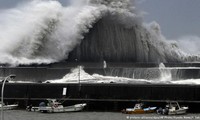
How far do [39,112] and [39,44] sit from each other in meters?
16.2

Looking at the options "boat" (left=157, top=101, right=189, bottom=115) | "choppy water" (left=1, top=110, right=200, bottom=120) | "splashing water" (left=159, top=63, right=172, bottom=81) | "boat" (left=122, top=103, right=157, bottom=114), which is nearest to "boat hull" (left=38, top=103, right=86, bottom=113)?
"choppy water" (left=1, top=110, right=200, bottom=120)

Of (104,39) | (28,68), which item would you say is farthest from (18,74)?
(104,39)

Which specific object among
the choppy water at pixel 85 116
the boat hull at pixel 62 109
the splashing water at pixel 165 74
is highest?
the splashing water at pixel 165 74

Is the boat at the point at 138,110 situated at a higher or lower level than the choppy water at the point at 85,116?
higher

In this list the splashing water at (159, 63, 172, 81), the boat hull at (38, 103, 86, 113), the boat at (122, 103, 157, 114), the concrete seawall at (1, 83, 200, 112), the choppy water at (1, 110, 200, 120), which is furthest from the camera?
the splashing water at (159, 63, 172, 81)

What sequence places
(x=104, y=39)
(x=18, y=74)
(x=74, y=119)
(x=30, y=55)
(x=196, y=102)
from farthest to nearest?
(x=104, y=39) < (x=30, y=55) < (x=18, y=74) < (x=196, y=102) < (x=74, y=119)

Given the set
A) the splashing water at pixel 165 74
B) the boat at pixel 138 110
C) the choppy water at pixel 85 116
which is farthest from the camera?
the splashing water at pixel 165 74

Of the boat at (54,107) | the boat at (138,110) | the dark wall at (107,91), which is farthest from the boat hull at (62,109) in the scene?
the boat at (138,110)

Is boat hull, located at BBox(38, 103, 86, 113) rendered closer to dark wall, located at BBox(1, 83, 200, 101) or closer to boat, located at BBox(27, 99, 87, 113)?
boat, located at BBox(27, 99, 87, 113)

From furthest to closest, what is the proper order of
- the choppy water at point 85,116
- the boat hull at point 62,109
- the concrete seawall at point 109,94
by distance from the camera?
the boat hull at point 62,109 < the concrete seawall at point 109,94 < the choppy water at point 85,116

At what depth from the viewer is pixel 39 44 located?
54.0m

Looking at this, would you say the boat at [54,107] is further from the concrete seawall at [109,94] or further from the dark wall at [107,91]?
the dark wall at [107,91]

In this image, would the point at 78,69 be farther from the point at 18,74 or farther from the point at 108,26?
the point at 108,26

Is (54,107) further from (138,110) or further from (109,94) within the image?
(138,110)
